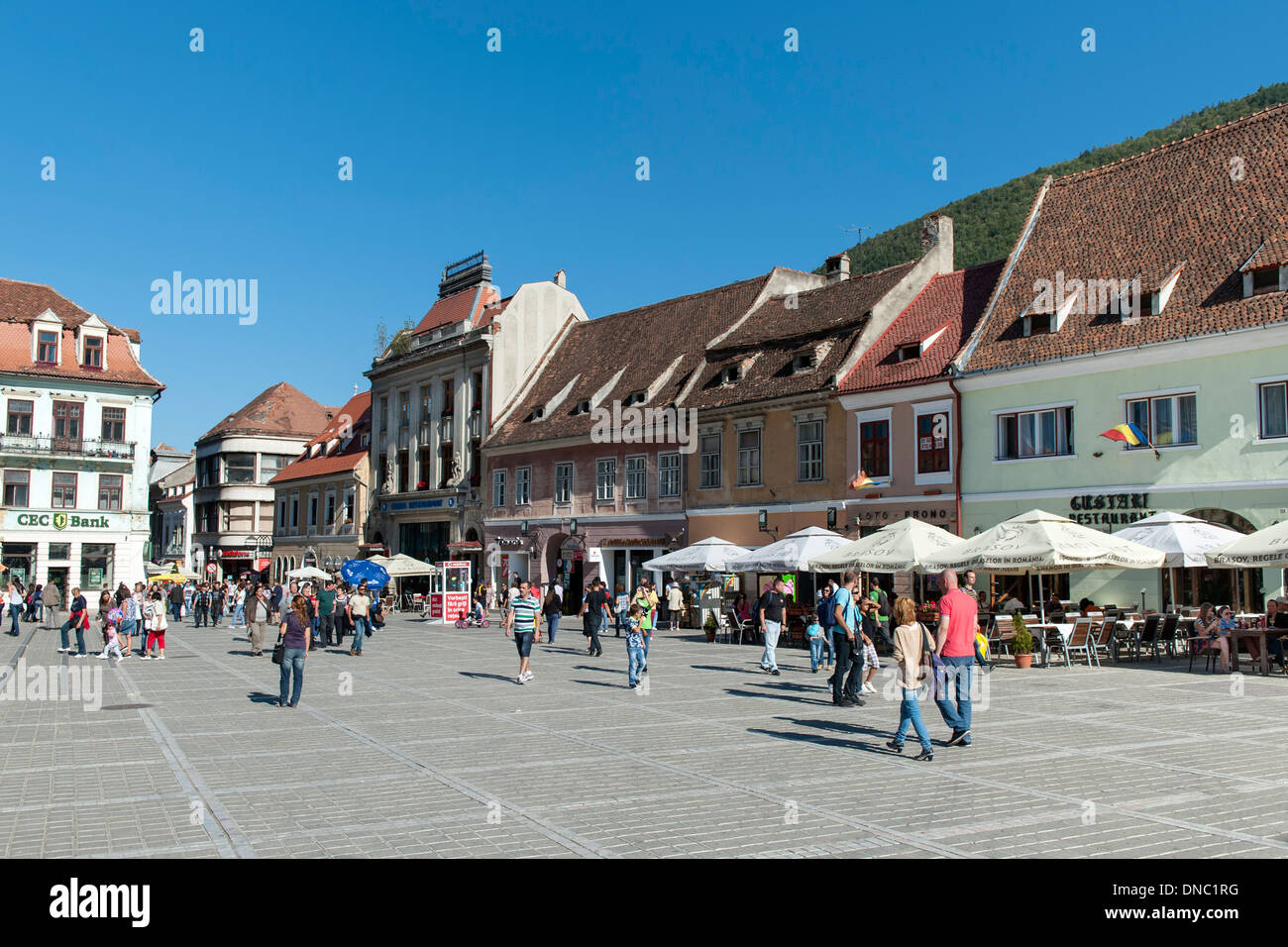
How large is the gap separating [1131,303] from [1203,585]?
711 cm

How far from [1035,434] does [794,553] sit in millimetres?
7247

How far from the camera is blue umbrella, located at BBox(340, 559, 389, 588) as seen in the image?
37.5 metres

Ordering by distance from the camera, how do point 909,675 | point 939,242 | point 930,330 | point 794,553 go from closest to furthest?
point 909,675, point 794,553, point 930,330, point 939,242

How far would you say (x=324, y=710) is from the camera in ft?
49.1

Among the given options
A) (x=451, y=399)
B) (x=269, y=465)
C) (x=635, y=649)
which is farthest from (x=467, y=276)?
(x=635, y=649)

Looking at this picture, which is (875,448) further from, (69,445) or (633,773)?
(69,445)

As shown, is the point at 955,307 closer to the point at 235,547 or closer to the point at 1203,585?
the point at 1203,585

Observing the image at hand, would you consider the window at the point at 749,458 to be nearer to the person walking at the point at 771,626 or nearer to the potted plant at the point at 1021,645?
the person walking at the point at 771,626

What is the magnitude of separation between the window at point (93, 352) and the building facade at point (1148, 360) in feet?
148

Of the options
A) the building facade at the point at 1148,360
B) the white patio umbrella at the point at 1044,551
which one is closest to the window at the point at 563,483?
the building facade at the point at 1148,360

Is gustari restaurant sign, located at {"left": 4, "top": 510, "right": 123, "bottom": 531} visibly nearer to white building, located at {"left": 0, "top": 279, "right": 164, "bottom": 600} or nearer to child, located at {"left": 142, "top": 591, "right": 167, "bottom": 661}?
white building, located at {"left": 0, "top": 279, "right": 164, "bottom": 600}

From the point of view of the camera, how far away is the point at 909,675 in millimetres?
11164

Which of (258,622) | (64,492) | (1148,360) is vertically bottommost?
(258,622)

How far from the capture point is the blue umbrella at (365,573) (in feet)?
123
